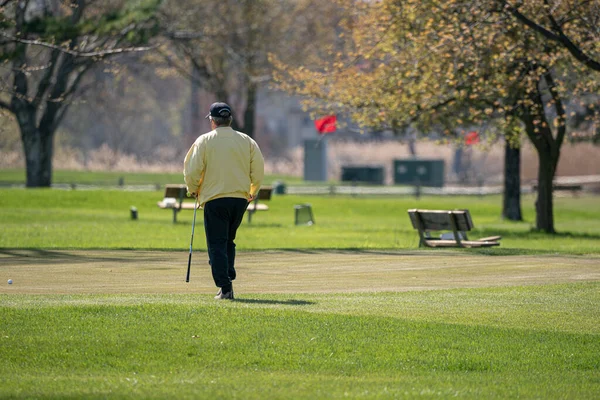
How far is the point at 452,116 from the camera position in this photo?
1228 inches

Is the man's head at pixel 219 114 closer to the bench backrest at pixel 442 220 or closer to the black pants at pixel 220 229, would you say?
the black pants at pixel 220 229

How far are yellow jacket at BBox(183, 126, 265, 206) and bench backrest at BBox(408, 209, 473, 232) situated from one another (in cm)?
1030

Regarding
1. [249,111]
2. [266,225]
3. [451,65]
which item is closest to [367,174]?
[249,111]

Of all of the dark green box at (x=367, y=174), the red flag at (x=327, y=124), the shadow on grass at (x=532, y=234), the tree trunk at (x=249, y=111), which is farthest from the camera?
the dark green box at (x=367, y=174)

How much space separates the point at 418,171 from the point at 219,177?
58.2 m

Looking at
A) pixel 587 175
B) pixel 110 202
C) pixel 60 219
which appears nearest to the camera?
pixel 60 219

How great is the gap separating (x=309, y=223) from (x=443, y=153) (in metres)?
65.9

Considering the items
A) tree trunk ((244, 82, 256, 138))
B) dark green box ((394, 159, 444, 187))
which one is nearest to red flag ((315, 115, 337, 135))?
tree trunk ((244, 82, 256, 138))

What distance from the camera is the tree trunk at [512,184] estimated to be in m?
39.4

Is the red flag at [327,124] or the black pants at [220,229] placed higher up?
the red flag at [327,124]

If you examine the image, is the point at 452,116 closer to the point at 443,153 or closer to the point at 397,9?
the point at 397,9

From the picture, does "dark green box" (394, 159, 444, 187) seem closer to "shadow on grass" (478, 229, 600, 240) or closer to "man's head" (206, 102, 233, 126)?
"shadow on grass" (478, 229, 600, 240)

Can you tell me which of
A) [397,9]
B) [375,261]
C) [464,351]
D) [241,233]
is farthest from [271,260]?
[397,9]

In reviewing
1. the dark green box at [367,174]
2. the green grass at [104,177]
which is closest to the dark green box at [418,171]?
the dark green box at [367,174]
